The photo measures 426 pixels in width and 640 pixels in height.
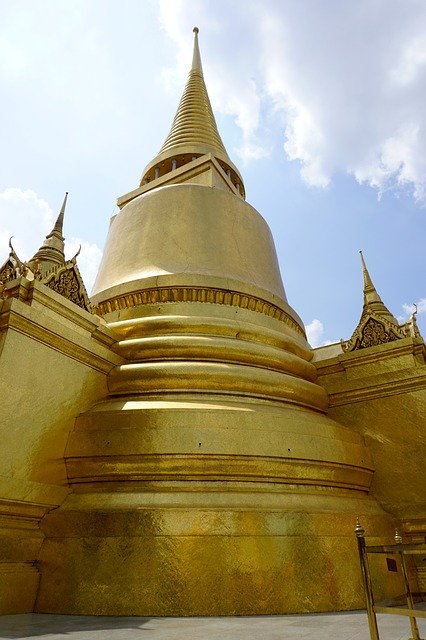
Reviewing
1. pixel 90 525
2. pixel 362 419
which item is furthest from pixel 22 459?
pixel 362 419

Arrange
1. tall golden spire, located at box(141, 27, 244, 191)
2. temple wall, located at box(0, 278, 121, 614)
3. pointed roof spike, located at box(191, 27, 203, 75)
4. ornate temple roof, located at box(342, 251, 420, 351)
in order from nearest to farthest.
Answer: temple wall, located at box(0, 278, 121, 614) → ornate temple roof, located at box(342, 251, 420, 351) → tall golden spire, located at box(141, 27, 244, 191) → pointed roof spike, located at box(191, 27, 203, 75)

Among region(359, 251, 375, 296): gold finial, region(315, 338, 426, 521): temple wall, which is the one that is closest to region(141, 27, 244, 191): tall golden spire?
region(359, 251, 375, 296): gold finial

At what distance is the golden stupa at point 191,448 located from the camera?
3.36m

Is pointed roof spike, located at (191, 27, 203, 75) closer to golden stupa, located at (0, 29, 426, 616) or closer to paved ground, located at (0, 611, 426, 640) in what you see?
golden stupa, located at (0, 29, 426, 616)

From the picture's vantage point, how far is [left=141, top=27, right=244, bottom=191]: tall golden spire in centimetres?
995

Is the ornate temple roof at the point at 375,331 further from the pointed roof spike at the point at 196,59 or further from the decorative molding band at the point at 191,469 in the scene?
the pointed roof spike at the point at 196,59

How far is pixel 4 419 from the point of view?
12.1 feet

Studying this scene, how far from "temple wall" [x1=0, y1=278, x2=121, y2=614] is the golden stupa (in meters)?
0.01

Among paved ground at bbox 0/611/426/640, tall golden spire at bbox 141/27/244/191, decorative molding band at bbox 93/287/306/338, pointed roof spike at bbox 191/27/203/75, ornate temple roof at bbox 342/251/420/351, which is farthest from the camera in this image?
pointed roof spike at bbox 191/27/203/75

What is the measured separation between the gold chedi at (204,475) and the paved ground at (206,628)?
0.27 m

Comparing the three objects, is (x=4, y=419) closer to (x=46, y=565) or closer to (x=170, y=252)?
(x=46, y=565)

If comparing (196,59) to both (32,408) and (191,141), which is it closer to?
(191,141)

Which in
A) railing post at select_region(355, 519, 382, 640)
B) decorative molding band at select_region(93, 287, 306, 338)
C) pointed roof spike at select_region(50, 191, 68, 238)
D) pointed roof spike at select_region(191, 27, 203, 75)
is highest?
pointed roof spike at select_region(191, 27, 203, 75)

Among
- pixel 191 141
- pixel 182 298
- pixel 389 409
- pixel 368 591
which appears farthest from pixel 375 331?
pixel 191 141
